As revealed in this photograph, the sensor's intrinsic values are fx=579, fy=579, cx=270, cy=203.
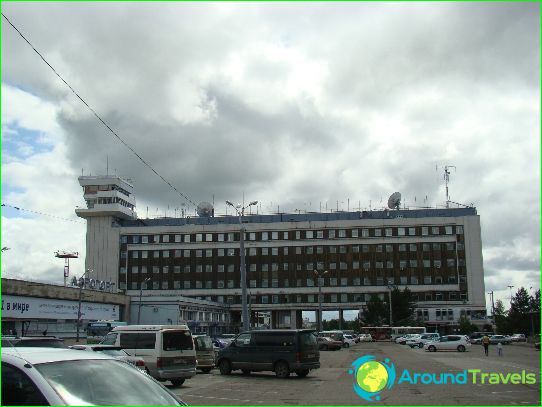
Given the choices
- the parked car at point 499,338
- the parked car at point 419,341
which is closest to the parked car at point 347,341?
the parked car at point 419,341

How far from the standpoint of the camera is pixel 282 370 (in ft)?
77.7

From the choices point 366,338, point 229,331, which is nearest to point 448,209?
point 366,338

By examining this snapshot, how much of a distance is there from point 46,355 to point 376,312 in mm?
91912

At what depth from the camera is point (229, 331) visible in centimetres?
10281

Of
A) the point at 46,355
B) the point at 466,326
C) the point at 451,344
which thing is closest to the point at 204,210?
the point at 466,326

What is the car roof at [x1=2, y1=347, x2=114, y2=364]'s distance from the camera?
19.5ft

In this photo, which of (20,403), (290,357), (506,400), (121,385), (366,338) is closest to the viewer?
(20,403)

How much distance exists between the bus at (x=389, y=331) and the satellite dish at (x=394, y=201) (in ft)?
87.0

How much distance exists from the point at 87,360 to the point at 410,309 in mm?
92600

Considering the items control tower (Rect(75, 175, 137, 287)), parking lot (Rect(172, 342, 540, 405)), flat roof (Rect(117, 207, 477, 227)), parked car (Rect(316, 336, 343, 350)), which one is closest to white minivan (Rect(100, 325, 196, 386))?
parking lot (Rect(172, 342, 540, 405))

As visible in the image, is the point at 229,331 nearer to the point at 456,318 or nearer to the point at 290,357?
the point at 456,318

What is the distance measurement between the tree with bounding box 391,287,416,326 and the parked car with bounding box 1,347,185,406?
90046 millimetres

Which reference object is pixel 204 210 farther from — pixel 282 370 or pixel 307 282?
pixel 282 370

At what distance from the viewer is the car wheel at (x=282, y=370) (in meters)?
23.6
